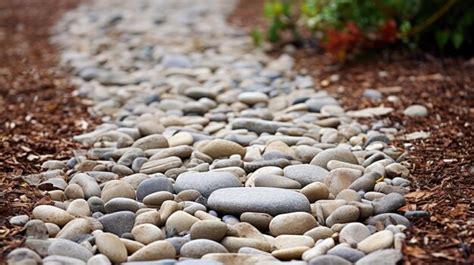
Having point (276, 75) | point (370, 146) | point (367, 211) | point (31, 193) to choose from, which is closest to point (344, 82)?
point (276, 75)

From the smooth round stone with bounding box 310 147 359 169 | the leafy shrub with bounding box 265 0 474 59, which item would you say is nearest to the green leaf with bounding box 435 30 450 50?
the leafy shrub with bounding box 265 0 474 59

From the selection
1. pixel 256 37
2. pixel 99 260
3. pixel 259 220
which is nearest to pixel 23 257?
pixel 99 260

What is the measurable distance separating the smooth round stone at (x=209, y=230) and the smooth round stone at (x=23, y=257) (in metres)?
0.46

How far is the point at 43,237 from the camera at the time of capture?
209 centimetres

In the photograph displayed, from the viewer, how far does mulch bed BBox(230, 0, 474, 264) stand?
2.05 m

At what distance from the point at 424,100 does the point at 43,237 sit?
2.15 meters

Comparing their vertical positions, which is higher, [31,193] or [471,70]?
[31,193]

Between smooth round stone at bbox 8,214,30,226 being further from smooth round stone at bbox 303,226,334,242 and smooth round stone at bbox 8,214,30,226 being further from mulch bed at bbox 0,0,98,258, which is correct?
smooth round stone at bbox 303,226,334,242

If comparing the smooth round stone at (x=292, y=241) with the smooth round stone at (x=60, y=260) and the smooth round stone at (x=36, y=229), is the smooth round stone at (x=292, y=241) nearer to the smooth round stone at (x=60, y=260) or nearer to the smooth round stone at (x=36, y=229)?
the smooth round stone at (x=60, y=260)

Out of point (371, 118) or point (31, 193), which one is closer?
point (31, 193)

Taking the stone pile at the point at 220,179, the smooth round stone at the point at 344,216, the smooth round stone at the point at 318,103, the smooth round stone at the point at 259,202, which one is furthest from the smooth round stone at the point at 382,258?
the smooth round stone at the point at 318,103

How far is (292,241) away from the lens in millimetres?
2113

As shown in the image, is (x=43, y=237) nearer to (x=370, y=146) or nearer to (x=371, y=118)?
(x=370, y=146)

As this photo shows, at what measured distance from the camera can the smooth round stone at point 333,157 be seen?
105 inches
